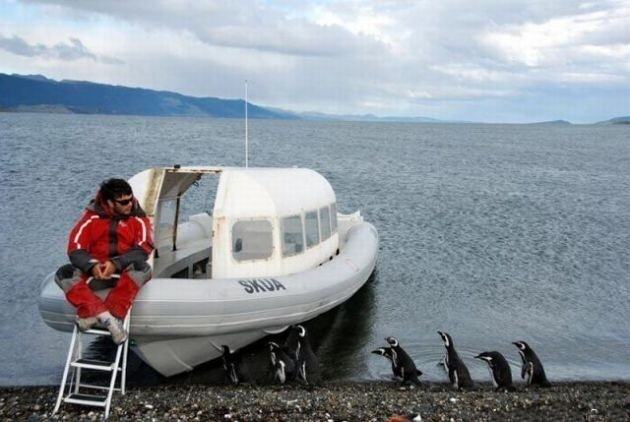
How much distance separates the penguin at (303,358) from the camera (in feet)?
35.8

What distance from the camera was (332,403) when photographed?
931 centimetres

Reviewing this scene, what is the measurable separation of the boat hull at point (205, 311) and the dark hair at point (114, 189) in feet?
4.89

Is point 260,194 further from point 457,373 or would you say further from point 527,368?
point 527,368

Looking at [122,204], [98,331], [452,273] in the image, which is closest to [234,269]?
[122,204]

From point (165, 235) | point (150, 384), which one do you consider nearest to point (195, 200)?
point (165, 235)

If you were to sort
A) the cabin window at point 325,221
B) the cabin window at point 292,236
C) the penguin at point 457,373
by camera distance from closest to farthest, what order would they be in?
the penguin at point 457,373 < the cabin window at point 292,236 < the cabin window at point 325,221

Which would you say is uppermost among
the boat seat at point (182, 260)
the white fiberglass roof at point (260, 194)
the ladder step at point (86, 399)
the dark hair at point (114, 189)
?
the dark hair at point (114, 189)

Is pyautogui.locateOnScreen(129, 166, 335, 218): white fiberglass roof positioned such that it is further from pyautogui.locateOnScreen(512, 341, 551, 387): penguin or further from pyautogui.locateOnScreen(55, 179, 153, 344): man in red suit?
pyautogui.locateOnScreen(512, 341, 551, 387): penguin

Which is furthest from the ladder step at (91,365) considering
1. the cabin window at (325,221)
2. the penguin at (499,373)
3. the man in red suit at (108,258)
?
the penguin at (499,373)

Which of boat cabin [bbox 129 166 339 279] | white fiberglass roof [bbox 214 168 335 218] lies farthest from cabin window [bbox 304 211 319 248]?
white fiberglass roof [bbox 214 168 335 218]

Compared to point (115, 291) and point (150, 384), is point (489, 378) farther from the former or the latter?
point (115, 291)

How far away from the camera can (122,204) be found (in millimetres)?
8656

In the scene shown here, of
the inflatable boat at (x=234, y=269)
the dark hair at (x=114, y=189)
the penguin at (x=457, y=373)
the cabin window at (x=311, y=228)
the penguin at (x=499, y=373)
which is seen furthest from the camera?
the cabin window at (x=311, y=228)

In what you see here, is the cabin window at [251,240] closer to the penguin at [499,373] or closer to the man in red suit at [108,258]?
the man in red suit at [108,258]
